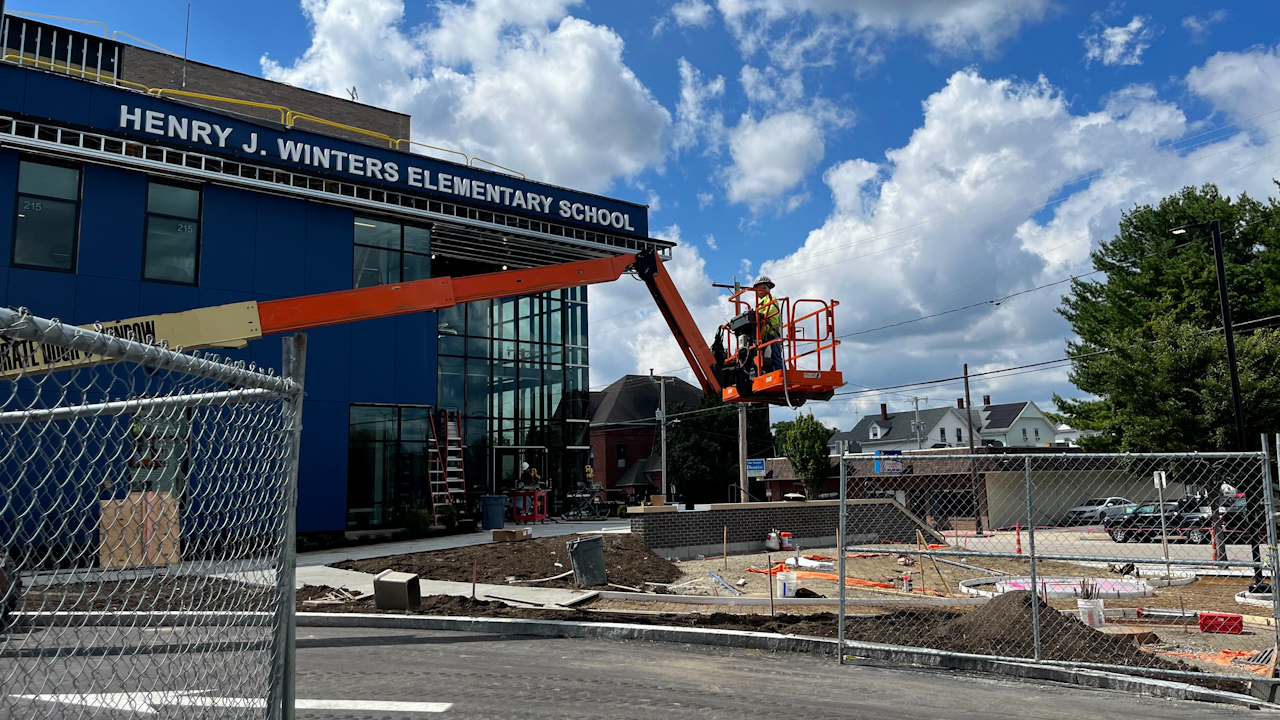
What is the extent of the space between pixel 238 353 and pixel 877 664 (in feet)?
52.8

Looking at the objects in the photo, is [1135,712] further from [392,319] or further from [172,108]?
[172,108]

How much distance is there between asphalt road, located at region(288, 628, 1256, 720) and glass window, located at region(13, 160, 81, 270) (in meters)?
14.2

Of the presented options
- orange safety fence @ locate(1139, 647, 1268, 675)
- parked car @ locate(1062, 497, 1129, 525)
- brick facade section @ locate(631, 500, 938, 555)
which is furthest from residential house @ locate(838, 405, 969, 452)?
orange safety fence @ locate(1139, 647, 1268, 675)

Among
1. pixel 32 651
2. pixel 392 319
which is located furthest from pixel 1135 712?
pixel 392 319

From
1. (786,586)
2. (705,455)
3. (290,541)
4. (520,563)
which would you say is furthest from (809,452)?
(290,541)

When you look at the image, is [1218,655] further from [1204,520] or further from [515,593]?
[1204,520]

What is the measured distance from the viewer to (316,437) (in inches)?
869

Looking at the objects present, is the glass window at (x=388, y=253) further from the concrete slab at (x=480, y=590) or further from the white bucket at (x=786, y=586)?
the white bucket at (x=786, y=586)

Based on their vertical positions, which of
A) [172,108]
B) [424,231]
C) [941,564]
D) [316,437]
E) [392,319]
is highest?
[172,108]

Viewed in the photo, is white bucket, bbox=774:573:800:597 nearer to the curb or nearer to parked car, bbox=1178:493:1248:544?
the curb

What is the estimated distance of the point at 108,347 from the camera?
2.54 m

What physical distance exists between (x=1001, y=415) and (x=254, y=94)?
78737mm

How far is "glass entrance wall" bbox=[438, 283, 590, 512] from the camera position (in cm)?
3086

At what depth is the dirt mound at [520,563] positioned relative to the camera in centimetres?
1620
